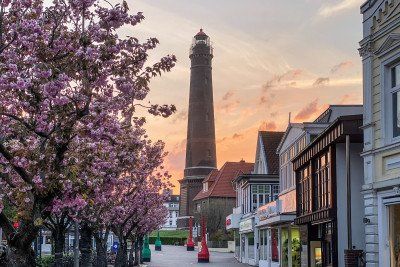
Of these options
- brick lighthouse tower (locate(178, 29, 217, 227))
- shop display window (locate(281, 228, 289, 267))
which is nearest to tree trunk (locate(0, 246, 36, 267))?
shop display window (locate(281, 228, 289, 267))

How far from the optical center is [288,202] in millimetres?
36750

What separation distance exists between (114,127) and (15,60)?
2971 millimetres

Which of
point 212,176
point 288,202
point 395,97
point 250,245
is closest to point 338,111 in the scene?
point 288,202

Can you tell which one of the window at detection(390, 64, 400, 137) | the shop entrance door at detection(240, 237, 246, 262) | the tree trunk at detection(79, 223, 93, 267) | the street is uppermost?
the window at detection(390, 64, 400, 137)

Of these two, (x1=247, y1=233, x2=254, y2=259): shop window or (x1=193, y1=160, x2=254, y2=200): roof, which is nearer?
(x1=247, y1=233, x2=254, y2=259): shop window

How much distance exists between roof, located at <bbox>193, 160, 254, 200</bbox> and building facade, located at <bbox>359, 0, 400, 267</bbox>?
88367mm

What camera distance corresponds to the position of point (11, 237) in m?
14.4

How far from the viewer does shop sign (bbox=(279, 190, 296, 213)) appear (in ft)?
115

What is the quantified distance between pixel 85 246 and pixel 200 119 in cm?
8989

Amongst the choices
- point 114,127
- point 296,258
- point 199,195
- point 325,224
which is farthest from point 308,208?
point 199,195

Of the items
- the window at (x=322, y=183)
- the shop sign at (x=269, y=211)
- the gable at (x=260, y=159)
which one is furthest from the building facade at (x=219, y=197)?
the window at (x=322, y=183)

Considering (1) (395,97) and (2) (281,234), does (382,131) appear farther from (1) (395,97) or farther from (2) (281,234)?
(2) (281,234)

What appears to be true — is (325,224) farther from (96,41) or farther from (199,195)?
(199,195)

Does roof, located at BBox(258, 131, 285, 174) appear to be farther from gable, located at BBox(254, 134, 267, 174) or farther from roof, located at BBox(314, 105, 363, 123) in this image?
roof, located at BBox(314, 105, 363, 123)
